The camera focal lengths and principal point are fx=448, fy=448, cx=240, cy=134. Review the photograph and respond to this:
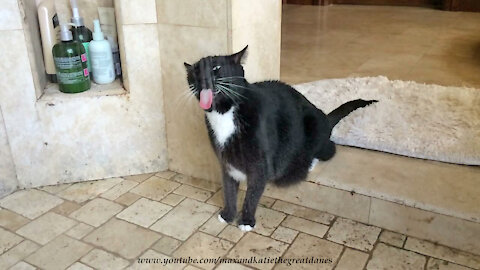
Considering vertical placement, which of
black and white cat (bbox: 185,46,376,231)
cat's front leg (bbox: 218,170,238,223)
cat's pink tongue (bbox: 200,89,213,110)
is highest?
cat's pink tongue (bbox: 200,89,213,110)

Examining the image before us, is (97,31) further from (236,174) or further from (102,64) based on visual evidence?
(236,174)

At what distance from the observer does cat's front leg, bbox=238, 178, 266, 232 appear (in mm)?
1075

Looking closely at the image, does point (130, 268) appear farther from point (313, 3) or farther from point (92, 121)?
point (313, 3)

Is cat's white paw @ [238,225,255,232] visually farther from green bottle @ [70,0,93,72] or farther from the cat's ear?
green bottle @ [70,0,93,72]

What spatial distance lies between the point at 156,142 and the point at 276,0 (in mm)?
555

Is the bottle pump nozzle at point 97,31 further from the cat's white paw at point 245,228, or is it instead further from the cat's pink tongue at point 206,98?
the cat's white paw at point 245,228

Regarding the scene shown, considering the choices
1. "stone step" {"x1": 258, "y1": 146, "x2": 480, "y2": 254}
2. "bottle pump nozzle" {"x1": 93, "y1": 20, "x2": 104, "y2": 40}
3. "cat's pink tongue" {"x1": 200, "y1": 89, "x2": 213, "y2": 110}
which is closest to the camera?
"cat's pink tongue" {"x1": 200, "y1": 89, "x2": 213, "y2": 110}

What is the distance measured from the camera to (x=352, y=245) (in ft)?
3.46

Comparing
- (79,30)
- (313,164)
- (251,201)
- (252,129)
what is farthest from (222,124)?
(79,30)

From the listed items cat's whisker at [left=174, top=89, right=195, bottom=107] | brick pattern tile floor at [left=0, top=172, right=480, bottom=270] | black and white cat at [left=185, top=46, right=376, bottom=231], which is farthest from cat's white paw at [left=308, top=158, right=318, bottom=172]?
cat's whisker at [left=174, top=89, right=195, bottom=107]

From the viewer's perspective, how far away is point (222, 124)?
1000 mm

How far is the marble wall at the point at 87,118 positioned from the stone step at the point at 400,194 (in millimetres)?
438

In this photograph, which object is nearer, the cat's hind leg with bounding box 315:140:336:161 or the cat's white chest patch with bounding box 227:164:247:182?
the cat's white chest patch with bounding box 227:164:247:182

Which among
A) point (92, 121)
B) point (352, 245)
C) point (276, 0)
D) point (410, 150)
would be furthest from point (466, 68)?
point (92, 121)
